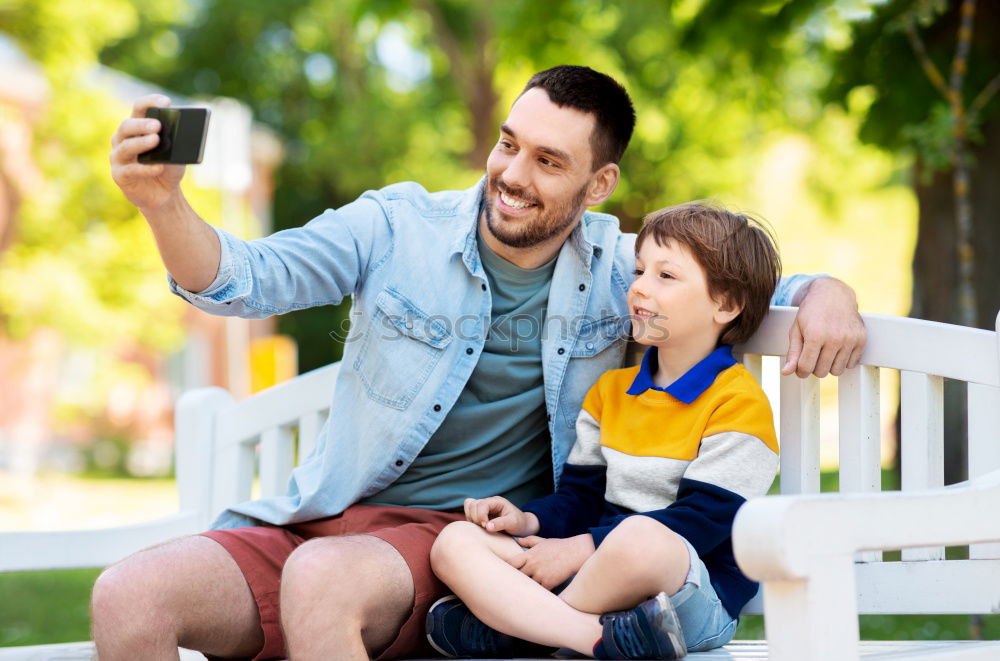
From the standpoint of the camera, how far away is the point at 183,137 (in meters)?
2.13

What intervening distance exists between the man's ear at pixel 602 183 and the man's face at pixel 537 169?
0.06m

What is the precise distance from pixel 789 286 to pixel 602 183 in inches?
22.0

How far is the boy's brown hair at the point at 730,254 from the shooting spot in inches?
103

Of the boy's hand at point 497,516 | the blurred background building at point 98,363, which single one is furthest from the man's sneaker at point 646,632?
the blurred background building at point 98,363

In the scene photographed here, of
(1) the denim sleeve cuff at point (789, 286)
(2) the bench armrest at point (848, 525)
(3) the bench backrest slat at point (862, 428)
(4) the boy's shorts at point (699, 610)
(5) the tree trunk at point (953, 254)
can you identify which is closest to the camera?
(2) the bench armrest at point (848, 525)

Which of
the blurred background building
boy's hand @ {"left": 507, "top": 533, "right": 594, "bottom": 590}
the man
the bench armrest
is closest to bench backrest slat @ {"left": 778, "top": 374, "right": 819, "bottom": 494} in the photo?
the man

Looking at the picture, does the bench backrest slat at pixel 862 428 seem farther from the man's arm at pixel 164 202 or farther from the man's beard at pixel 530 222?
the man's arm at pixel 164 202

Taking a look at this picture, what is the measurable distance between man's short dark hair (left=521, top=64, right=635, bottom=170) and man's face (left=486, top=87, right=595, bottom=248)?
0.07 feet

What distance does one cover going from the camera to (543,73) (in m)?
2.91

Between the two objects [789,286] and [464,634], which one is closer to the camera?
[464,634]

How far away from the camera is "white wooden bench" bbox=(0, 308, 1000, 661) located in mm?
1780

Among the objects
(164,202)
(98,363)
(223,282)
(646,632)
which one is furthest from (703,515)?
(98,363)

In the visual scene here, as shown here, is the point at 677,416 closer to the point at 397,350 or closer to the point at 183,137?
the point at 397,350

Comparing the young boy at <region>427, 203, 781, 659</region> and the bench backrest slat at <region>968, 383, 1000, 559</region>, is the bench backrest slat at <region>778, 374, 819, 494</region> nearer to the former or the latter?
the young boy at <region>427, 203, 781, 659</region>
